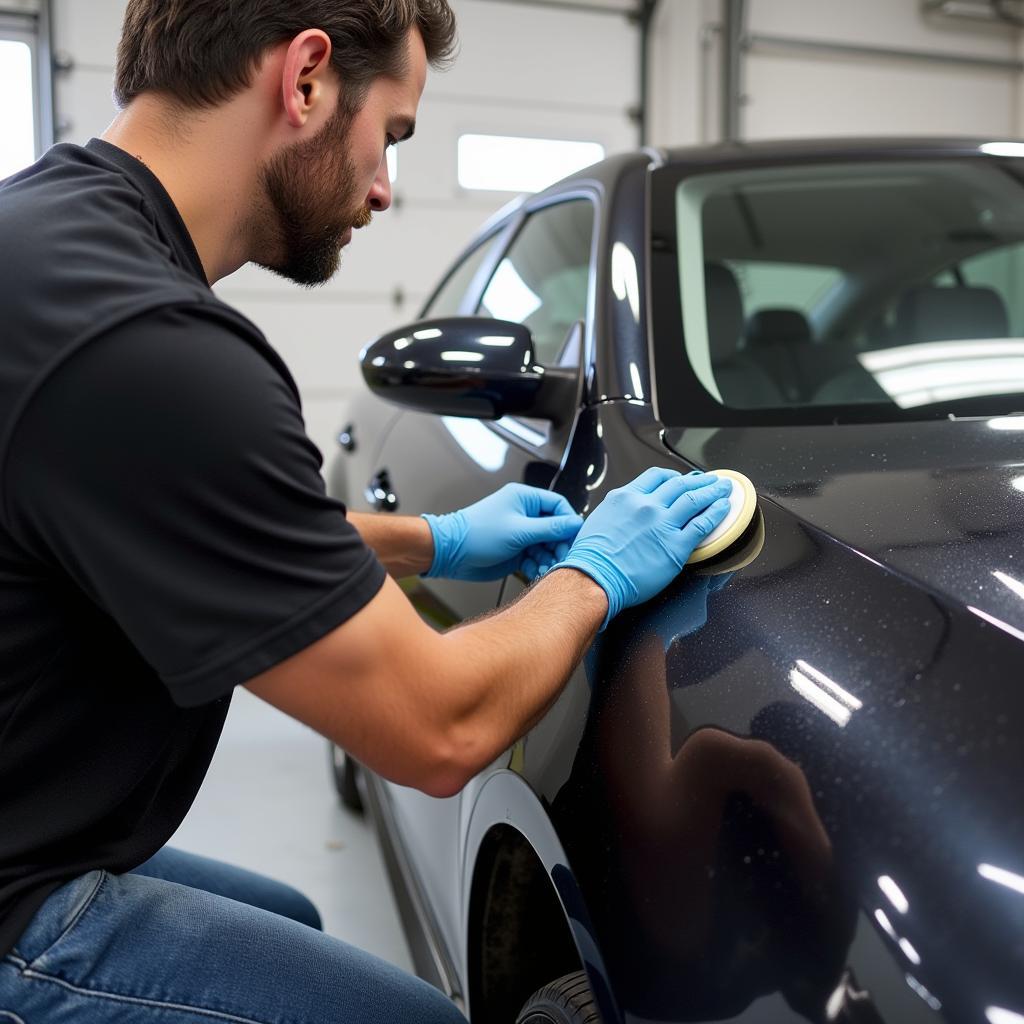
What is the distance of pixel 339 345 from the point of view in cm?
621

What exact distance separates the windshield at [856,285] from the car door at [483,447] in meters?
0.13

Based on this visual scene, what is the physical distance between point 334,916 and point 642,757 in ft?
5.11

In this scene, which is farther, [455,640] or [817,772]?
[455,640]

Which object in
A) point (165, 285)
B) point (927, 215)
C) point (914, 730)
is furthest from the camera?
point (927, 215)

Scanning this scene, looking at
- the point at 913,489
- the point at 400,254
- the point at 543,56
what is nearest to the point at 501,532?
the point at 913,489

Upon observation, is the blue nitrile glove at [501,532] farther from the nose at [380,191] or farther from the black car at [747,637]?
the nose at [380,191]

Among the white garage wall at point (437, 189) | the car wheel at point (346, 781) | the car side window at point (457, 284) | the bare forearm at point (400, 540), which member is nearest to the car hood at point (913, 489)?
the bare forearm at point (400, 540)

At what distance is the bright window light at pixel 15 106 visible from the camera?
5539mm

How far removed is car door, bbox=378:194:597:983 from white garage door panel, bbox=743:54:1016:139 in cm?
548

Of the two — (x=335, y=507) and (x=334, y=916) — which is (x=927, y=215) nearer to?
(x=335, y=507)

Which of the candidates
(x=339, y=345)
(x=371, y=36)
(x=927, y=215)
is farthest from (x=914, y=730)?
(x=339, y=345)

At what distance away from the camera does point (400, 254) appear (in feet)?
20.5

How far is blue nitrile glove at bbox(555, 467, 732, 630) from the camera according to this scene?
0.93 metres

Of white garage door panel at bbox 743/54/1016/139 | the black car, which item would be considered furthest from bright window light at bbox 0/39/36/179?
the black car
